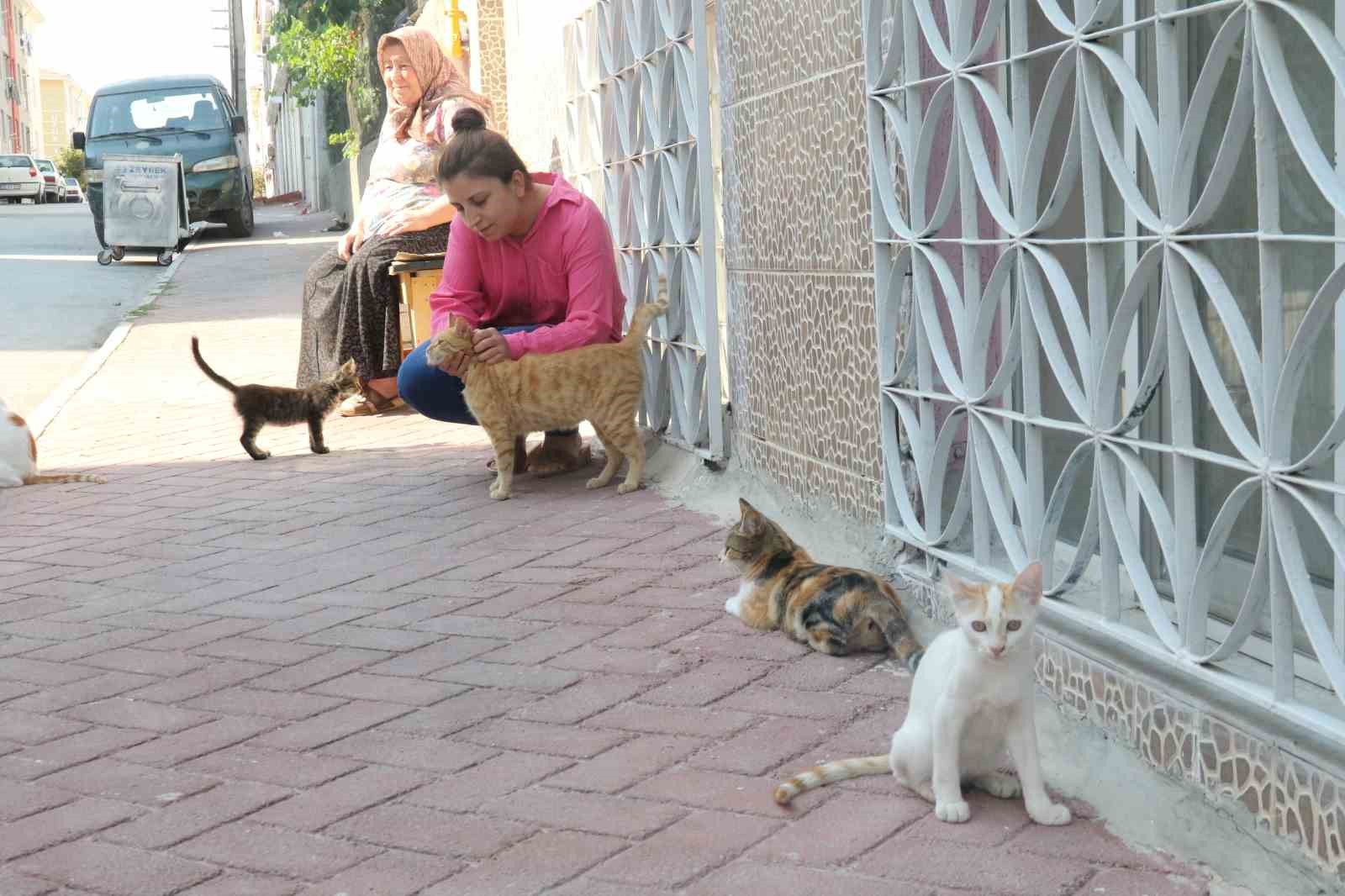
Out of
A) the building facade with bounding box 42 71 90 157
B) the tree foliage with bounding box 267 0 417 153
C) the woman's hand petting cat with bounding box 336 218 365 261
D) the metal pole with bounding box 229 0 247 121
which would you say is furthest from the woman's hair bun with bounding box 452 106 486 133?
the building facade with bounding box 42 71 90 157

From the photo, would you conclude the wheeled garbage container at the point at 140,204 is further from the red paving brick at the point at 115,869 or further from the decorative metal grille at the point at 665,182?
the red paving brick at the point at 115,869

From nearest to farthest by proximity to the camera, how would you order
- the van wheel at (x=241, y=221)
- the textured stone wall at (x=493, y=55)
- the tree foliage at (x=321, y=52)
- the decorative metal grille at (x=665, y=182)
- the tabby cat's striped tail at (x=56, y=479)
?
the decorative metal grille at (x=665, y=182), the tabby cat's striped tail at (x=56, y=479), the textured stone wall at (x=493, y=55), the tree foliage at (x=321, y=52), the van wheel at (x=241, y=221)

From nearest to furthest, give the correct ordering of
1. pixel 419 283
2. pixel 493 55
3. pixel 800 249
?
pixel 800 249, pixel 419 283, pixel 493 55

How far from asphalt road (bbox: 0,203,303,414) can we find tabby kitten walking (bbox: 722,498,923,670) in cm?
610

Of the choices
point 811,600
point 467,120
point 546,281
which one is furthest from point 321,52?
point 811,600

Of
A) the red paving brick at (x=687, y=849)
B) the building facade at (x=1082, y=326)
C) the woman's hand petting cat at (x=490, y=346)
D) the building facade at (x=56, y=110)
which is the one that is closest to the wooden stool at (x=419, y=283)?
the woman's hand petting cat at (x=490, y=346)

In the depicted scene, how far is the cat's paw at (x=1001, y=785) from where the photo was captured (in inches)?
103

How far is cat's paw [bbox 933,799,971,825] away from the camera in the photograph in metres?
2.51

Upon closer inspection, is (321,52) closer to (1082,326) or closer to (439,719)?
(439,719)

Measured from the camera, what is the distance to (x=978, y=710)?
2.49m

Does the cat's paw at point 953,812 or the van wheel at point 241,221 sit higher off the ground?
the van wheel at point 241,221

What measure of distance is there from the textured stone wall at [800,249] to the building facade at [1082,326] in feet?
0.04

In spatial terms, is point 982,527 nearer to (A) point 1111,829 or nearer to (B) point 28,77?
(A) point 1111,829

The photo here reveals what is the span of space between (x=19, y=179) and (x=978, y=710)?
149ft
